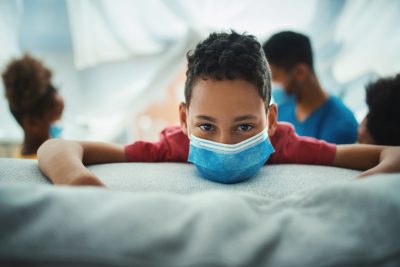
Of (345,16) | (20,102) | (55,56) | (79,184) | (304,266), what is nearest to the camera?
(304,266)

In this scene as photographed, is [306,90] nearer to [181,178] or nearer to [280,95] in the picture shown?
[280,95]

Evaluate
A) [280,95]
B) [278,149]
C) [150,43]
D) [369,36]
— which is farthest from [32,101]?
[369,36]

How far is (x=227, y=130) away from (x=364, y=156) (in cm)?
40

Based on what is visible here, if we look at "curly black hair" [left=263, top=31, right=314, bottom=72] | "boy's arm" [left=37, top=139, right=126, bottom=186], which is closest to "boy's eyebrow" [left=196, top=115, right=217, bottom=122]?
"boy's arm" [left=37, top=139, right=126, bottom=186]

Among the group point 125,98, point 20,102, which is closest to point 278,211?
point 20,102

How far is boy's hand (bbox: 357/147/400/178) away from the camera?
0.70 meters

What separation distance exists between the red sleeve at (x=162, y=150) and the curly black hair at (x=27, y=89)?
2.58 ft

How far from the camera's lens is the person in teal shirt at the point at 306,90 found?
1414 mm

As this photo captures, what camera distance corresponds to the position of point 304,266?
0.34m

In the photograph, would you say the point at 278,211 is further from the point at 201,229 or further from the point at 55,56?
the point at 55,56

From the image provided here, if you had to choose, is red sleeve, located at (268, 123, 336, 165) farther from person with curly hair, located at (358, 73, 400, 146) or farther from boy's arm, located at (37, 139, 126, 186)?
boy's arm, located at (37, 139, 126, 186)

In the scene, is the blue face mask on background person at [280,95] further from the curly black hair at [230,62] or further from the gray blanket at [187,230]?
the gray blanket at [187,230]

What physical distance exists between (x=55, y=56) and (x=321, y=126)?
1724 millimetres

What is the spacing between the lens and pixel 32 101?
56.4 inches
